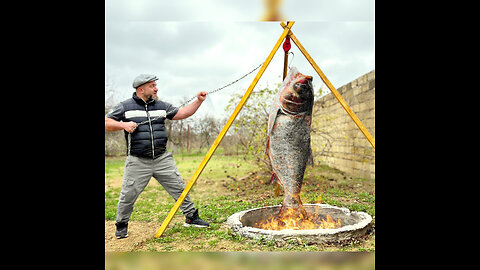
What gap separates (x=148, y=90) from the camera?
12.2 ft

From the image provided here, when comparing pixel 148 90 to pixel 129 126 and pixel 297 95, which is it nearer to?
pixel 129 126

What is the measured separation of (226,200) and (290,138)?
9.72ft

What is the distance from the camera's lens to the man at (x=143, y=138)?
359 centimetres

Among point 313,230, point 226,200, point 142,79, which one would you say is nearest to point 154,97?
point 142,79

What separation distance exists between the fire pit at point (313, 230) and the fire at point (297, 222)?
0.01 meters

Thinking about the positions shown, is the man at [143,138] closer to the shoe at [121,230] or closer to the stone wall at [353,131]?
the shoe at [121,230]

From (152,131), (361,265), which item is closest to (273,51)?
(152,131)

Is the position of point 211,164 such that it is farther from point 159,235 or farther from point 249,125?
point 159,235

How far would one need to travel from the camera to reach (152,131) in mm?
3625

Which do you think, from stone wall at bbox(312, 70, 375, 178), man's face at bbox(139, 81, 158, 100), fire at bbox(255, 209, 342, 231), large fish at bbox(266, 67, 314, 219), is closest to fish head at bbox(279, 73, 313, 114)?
large fish at bbox(266, 67, 314, 219)

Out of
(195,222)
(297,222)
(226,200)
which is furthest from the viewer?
(226,200)

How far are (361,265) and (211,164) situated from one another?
7.28 meters

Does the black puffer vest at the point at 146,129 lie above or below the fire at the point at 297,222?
above

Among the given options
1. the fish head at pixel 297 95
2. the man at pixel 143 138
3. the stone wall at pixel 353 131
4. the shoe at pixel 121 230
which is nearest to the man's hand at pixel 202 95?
the man at pixel 143 138
